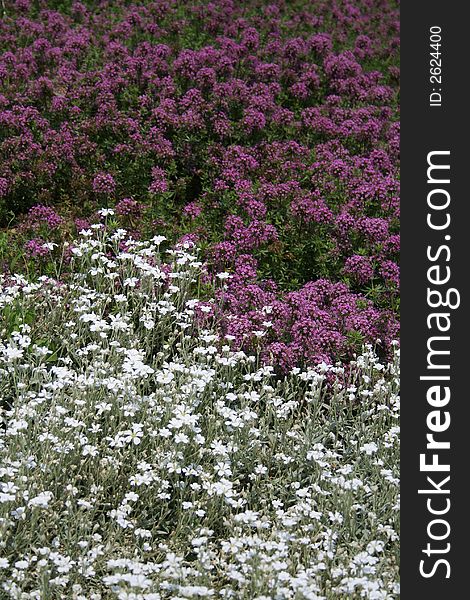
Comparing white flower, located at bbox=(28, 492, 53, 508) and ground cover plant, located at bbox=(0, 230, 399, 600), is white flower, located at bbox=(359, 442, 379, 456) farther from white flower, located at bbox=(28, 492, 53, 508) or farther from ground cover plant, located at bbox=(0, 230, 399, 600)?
white flower, located at bbox=(28, 492, 53, 508)

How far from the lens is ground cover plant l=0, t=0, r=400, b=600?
5062mm

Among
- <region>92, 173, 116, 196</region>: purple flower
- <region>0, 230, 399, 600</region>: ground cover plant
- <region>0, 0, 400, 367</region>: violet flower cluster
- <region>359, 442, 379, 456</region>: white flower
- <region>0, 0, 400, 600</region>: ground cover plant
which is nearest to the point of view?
<region>0, 230, 399, 600</region>: ground cover plant

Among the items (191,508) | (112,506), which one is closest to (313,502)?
(191,508)

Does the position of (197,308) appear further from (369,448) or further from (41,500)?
(41,500)

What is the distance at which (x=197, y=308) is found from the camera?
6719 mm

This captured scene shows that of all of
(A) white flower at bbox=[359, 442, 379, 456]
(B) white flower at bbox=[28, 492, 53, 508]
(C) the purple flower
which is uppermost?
(C) the purple flower

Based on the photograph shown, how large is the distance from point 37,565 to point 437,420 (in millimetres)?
2229

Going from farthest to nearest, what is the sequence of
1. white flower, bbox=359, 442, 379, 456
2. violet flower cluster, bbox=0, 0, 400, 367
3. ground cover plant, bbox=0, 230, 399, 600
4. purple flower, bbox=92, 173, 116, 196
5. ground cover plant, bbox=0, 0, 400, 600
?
purple flower, bbox=92, 173, 116, 196, violet flower cluster, bbox=0, 0, 400, 367, white flower, bbox=359, 442, 379, 456, ground cover plant, bbox=0, 0, 400, 600, ground cover plant, bbox=0, 230, 399, 600

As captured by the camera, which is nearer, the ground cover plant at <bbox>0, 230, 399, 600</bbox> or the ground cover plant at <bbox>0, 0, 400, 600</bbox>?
the ground cover plant at <bbox>0, 230, 399, 600</bbox>

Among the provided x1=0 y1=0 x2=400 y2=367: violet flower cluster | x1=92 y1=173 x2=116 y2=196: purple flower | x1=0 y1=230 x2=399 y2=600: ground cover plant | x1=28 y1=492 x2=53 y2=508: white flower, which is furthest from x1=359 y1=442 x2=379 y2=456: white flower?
x1=92 y1=173 x2=116 y2=196: purple flower

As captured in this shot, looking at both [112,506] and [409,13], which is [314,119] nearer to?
[409,13]

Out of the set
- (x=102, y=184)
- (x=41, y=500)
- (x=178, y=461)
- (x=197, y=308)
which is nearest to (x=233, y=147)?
(x=102, y=184)

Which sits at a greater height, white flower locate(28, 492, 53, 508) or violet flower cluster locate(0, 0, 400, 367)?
violet flower cluster locate(0, 0, 400, 367)

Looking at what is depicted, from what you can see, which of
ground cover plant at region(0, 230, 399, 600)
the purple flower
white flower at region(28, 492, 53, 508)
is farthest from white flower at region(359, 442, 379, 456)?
the purple flower
